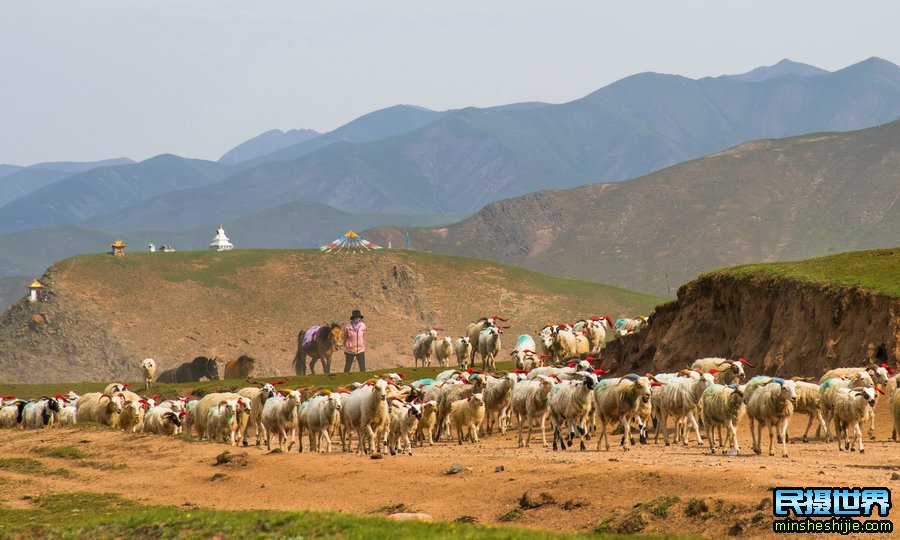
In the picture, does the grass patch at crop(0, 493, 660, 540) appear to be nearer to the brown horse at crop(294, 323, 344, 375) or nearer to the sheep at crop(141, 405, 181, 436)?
the sheep at crop(141, 405, 181, 436)

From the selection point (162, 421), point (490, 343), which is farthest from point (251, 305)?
point (162, 421)

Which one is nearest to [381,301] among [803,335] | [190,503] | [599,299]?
[599,299]

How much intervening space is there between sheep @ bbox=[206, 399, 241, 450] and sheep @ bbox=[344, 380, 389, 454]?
539cm

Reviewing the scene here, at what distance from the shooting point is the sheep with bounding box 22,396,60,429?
44.1m

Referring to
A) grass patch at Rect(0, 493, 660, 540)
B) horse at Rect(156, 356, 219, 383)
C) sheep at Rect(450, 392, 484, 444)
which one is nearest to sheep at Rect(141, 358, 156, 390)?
horse at Rect(156, 356, 219, 383)

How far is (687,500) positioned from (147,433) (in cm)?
2281

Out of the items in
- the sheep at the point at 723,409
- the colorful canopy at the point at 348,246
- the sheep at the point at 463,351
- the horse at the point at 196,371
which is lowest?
the sheep at the point at 723,409

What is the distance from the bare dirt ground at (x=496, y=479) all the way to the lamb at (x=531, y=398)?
2.98ft

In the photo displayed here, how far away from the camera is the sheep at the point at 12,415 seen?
45062mm

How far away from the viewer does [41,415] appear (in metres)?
44.2

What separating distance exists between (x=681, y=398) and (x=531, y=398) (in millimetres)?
4938

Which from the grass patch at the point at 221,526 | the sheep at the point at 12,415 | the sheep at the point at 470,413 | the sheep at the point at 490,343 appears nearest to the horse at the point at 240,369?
the sheep at the point at 490,343

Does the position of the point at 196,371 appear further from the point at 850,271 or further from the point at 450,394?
the point at 850,271

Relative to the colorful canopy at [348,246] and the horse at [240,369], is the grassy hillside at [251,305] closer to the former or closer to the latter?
the colorful canopy at [348,246]
